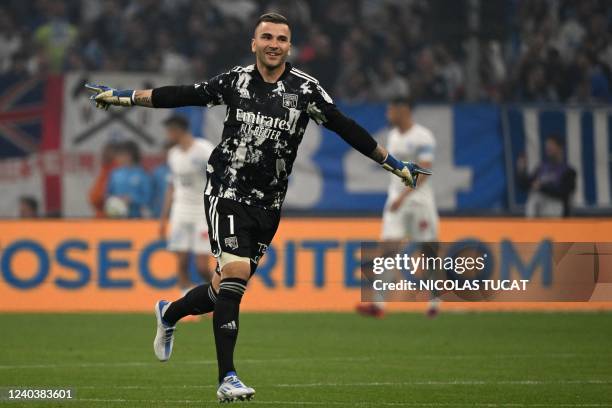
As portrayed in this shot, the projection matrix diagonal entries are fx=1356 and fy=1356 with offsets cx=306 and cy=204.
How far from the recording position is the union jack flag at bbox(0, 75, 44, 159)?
18.8m

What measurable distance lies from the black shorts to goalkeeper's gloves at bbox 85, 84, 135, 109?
0.82 m

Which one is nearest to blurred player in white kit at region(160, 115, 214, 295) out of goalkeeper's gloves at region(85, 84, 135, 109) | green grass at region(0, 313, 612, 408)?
green grass at region(0, 313, 612, 408)

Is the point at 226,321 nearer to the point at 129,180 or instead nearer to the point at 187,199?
the point at 187,199

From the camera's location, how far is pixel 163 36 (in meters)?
21.8

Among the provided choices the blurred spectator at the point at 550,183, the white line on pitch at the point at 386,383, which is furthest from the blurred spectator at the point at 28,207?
the white line on pitch at the point at 386,383

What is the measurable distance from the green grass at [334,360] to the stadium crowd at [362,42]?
15.2 ft

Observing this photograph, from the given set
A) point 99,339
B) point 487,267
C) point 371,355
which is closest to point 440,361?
point 371,355

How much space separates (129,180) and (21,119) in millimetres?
1710

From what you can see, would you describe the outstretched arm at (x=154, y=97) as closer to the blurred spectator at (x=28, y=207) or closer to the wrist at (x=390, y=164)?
the wrist at (x=390, y=164)

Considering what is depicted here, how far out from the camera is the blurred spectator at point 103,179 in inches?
747

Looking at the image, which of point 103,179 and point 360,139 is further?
point 103,179

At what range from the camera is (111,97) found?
8828mm

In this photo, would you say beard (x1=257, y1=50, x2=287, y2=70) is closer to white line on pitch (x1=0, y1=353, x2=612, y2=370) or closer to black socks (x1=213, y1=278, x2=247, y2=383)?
black socks (x1=213, y1=278, x2=247, y2=383)

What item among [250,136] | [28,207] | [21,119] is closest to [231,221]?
[250,136]
